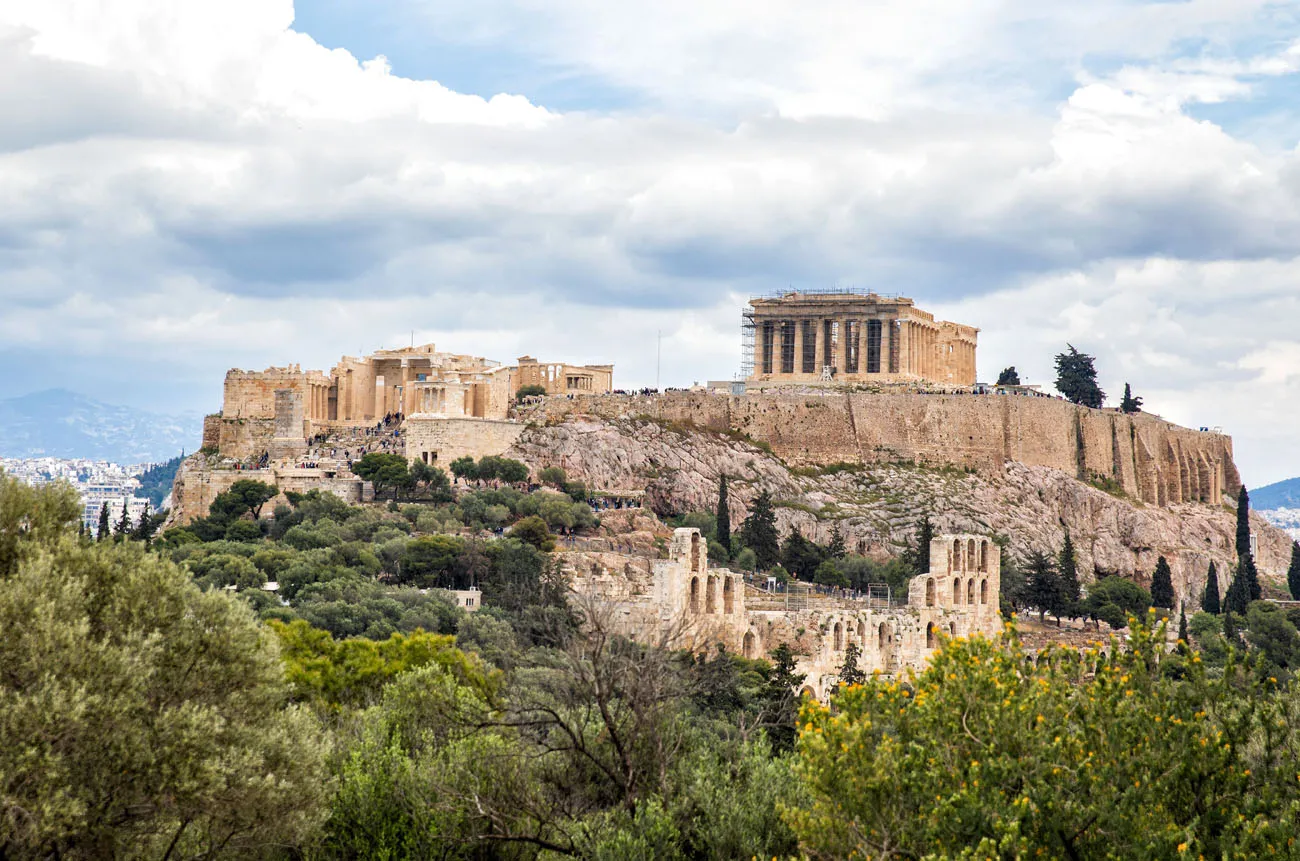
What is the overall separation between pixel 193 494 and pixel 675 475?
22.0 m

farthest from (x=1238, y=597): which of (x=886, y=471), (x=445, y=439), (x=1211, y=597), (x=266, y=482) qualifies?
Result: (x=266, y=482)

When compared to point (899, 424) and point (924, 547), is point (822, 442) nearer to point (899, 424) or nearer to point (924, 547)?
point (899, 424)

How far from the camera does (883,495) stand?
3551 inches

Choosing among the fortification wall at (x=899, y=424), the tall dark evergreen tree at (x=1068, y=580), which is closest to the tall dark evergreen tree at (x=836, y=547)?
the tall dark evergreen tree at (x=1068, y=580)

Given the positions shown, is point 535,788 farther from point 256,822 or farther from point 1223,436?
point 1223,436

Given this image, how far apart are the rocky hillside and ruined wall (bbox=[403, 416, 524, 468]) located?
1.97 m

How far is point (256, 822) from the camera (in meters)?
24.2

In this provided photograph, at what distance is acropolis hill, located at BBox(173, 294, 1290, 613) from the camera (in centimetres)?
8119

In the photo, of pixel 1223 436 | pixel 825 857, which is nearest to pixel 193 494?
pixel 825 857

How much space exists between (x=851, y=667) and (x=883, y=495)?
39.7 meters

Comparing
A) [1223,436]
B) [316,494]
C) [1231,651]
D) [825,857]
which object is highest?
[1223,436]

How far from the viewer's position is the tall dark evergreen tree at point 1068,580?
75250mm

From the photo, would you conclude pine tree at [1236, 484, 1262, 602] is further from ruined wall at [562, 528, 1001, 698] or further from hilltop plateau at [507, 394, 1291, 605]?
ruined wall at [562, 528, 1001, 698]

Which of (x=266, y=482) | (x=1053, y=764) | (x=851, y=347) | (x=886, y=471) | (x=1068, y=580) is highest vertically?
(x=851, y=347)
